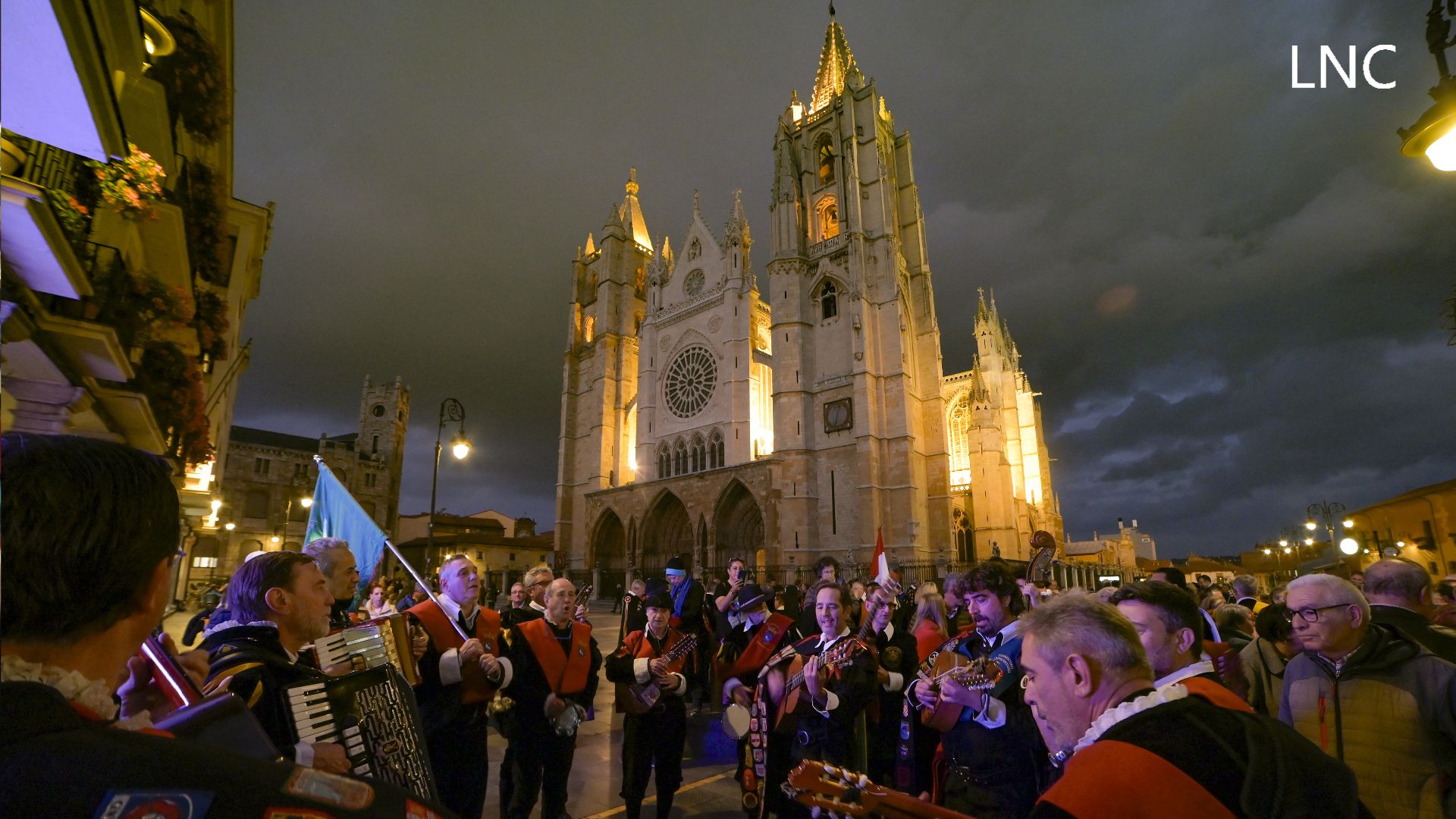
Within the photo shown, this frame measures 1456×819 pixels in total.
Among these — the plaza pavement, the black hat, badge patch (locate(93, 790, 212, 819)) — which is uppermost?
badge patch (locate(93, 790, 212, 819))

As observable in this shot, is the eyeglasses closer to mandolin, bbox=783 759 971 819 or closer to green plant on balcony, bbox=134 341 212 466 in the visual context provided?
mandolin, bbox=783 759 971 819

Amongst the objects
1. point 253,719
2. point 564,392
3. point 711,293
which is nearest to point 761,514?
point 711,293

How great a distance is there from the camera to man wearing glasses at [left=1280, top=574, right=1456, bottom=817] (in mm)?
2736

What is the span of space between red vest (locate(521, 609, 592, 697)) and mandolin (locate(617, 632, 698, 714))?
0.32 m

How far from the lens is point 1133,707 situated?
5.39 feet

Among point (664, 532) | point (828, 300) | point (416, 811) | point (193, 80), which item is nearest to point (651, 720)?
point (416, 811)

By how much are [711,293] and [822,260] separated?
21.3 feet

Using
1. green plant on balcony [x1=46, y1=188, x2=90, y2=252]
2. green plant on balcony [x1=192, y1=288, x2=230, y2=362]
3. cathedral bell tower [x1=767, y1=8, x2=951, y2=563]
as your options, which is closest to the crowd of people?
green plant on balcony [x1=46, y1=188, x2=90, y2=252]

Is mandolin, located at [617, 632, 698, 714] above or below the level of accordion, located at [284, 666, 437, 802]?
below

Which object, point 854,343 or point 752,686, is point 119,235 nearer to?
point 752,686

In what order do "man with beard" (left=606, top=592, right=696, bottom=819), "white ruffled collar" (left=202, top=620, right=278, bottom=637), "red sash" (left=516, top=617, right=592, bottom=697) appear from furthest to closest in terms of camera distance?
→ "man with beard" (left=606, top=592, right=696, bottom=819), "red sash" (left=516, top=617, right=592, bottom=697), "white ruffled collar" (left=202, top=620, right=278, bottom=637)

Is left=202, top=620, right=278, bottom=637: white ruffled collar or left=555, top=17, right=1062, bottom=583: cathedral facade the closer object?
left=202, top=620, right=278, bottom=637: white ruffled collar

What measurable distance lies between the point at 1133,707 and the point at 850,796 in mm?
849

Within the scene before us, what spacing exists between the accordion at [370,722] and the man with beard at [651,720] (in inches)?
110
